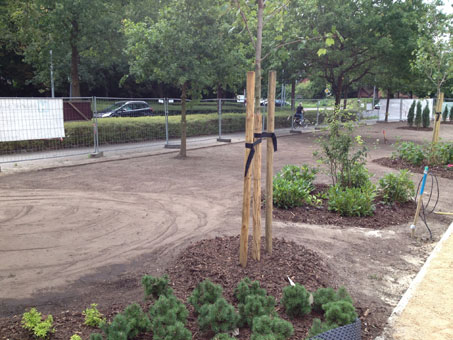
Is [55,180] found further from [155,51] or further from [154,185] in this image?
[155,51]

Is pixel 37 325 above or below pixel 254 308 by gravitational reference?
below

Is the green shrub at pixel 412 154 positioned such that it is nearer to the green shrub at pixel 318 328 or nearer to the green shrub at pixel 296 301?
the green shrub at pixel 296 301

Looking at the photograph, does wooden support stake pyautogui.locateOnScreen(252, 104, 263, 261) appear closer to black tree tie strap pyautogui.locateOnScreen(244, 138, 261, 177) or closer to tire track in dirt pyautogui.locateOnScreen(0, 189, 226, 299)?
black tree tie strap pyautogui.locateOnScreen(244, 138, 261, 177)

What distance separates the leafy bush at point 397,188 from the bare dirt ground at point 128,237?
2.45ft

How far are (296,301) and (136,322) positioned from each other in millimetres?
1381

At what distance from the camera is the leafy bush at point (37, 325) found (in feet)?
10.2

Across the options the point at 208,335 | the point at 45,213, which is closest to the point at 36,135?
the point at 45,213

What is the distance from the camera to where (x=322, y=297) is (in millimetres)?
3525

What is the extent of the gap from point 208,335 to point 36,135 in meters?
10.0

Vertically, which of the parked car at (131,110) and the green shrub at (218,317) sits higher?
the parked car at (131,110)

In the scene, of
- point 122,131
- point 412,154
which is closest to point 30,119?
point 122,131

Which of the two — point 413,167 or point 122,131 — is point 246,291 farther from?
point 122,131

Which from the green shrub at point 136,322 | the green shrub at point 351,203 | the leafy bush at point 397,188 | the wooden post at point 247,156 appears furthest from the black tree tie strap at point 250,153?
the leafy bush at point 397,188

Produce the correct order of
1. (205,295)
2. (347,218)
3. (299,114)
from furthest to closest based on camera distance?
1. (299,114)
2. (347,218)
3. (205,295)
